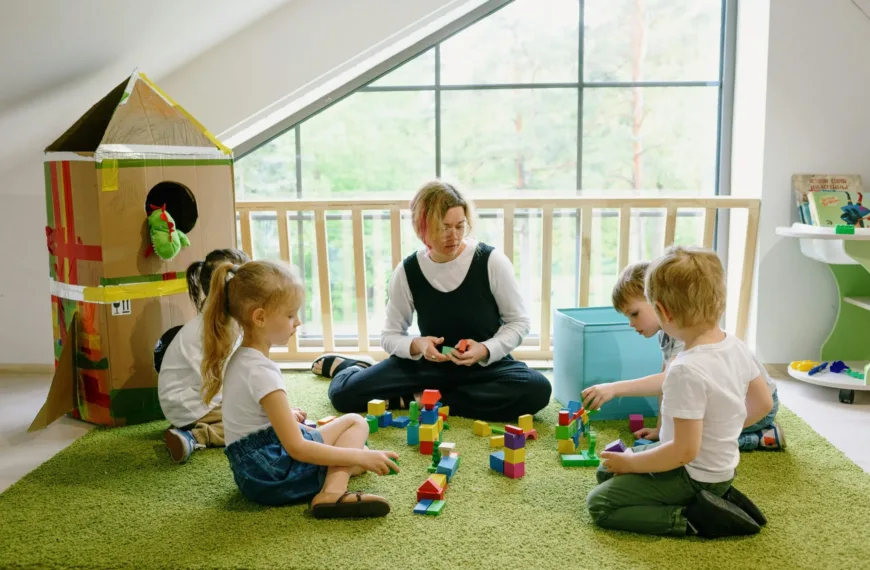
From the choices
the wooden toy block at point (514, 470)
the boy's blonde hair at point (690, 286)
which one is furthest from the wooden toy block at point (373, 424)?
the boy's blonde hair at point (690, 286)

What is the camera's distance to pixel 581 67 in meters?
3.75

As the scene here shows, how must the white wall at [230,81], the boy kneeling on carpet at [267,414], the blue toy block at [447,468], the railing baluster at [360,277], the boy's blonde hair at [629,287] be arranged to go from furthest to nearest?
the railing baluster at [360,277] → the white wall at [230,81] → the boy's blonde hair at [629,287] → the blue toy block at [447,468] → the boy kneeling on carpet at [267,414]

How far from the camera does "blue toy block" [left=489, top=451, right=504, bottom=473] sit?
2182 mm

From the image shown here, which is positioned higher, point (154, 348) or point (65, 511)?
point (154, 348)

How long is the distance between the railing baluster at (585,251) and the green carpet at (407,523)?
1.25 m

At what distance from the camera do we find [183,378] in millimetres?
2482

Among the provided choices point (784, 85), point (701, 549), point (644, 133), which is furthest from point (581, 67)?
point (701, 549)

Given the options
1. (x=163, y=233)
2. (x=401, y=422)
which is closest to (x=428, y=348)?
(x=401, y=422)

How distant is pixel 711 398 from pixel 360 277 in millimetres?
2072

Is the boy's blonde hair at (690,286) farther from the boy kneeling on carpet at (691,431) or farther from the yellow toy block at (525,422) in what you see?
the yellow toy block at (525,422)

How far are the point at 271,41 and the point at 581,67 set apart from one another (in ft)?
4.72

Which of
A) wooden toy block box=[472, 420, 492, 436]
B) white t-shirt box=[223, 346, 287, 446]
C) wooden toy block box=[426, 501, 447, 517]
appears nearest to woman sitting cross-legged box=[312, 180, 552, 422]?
wooden toy block box=[472, 420, 492, 436]

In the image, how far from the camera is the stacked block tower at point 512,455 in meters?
2.13

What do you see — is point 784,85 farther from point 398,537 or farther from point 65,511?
point 65,511
